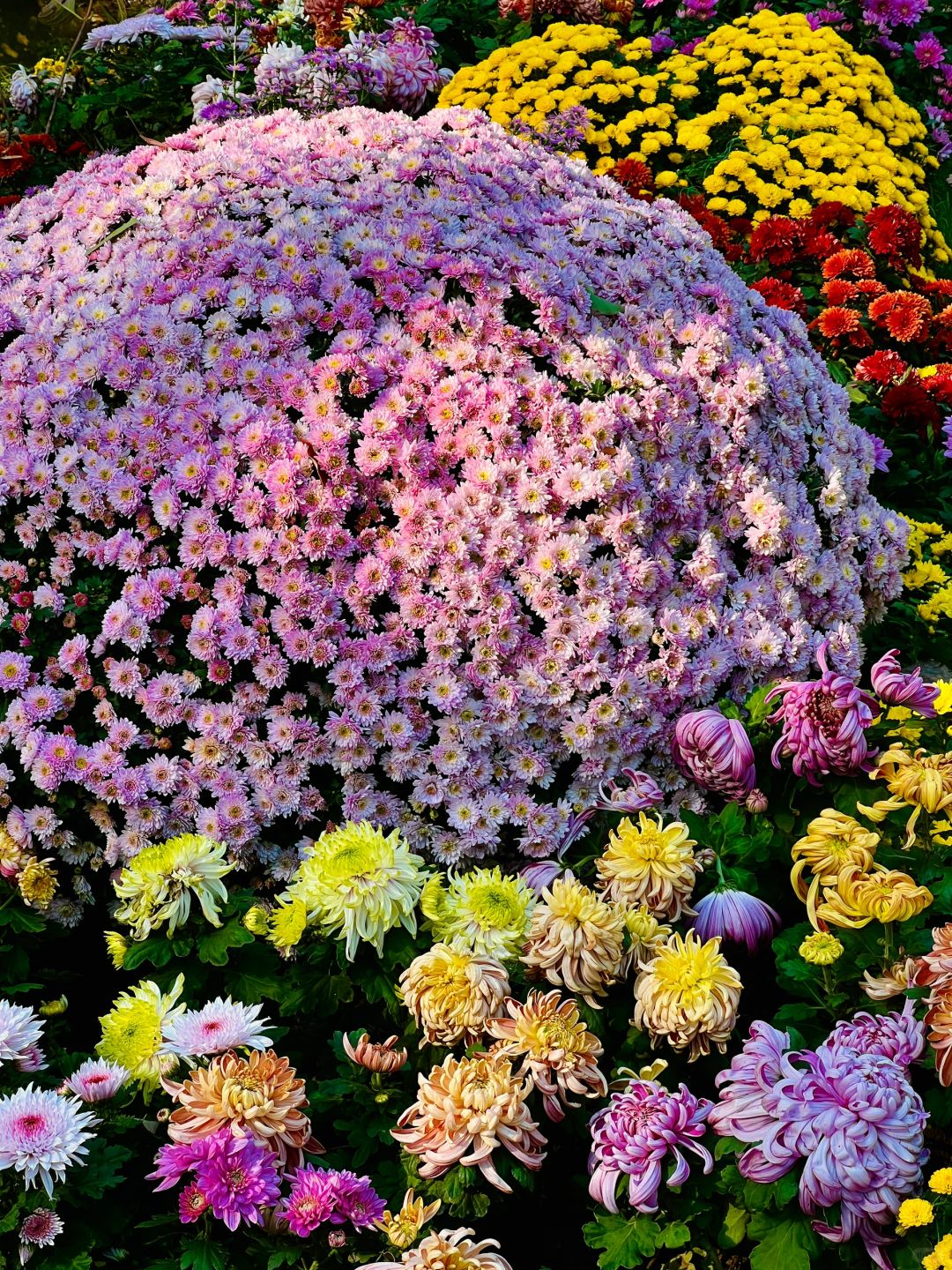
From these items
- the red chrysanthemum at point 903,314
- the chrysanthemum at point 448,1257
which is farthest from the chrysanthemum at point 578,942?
the red chrysanthemum at point 903,314

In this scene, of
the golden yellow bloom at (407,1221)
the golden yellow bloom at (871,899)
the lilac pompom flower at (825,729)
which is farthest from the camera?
the lilac pompom flower at (825,729)

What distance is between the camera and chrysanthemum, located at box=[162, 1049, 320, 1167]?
1.72 metres

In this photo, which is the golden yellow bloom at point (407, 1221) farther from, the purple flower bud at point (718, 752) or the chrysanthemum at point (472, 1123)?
the purple flower bud at point (718, 752)

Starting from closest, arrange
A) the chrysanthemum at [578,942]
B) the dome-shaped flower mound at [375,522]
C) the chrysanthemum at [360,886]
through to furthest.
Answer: the chrysanthemum at [578,942]
the chrysanthemum at [360,886]
the dome-shaped flower mound at [375,522]

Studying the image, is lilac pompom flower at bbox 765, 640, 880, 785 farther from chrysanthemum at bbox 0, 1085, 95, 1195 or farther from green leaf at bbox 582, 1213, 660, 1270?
chrysanthemum at bbox 0, 1085, 95, 1195

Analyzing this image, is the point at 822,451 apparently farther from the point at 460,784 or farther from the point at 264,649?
the point at 264,649

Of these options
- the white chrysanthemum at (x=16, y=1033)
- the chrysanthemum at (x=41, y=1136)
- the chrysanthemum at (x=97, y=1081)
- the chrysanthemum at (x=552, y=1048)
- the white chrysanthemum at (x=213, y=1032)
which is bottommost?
the chrysanthemum at (x=552, y=1048)

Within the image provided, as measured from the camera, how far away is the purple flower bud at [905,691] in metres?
2.27

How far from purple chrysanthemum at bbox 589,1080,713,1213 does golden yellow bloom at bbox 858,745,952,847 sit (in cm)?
56

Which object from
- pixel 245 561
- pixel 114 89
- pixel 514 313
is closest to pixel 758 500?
pixel 514 313

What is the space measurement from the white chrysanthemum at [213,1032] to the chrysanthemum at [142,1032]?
50 millimetres

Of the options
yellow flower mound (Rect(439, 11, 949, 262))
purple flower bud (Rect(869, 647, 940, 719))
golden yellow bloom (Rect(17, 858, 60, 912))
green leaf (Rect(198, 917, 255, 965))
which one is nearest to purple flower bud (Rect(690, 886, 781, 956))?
purple flower bud (Rect(869, 647, 940, 719))

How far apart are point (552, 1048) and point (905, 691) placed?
943 millimetres

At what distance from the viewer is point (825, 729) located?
2232 mm
